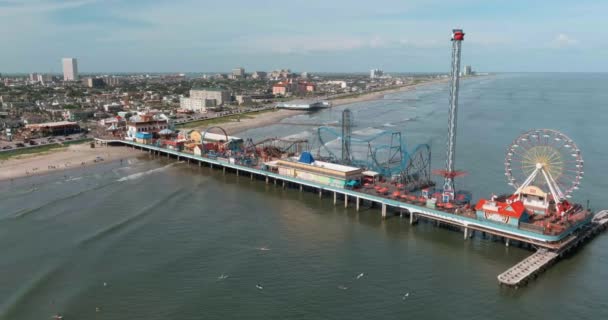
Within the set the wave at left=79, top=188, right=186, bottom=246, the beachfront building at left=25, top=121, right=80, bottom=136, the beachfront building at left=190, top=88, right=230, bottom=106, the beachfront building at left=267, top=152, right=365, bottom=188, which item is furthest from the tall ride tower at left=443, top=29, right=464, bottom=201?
the beachfront building at left=190, top=88, right=230, bottom=106

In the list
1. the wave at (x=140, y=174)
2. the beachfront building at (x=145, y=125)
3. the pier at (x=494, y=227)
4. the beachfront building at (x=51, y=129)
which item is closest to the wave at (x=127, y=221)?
the wave at (x=140, y=174)

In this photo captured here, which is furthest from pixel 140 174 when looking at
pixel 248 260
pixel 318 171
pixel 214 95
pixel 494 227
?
pixel 214 95

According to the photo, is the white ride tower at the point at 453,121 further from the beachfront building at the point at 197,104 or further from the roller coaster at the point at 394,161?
the beachfront building at the point at 197,104

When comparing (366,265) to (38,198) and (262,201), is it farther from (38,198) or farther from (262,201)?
(38,198)

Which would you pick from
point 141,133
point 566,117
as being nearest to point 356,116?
point 566,117

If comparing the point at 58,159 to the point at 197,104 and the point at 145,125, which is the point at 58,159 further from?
the point at 197,104

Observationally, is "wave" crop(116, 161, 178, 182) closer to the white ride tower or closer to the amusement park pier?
the amusement park pier

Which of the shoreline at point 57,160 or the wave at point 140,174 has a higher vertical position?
the shoreline at point 57,160
